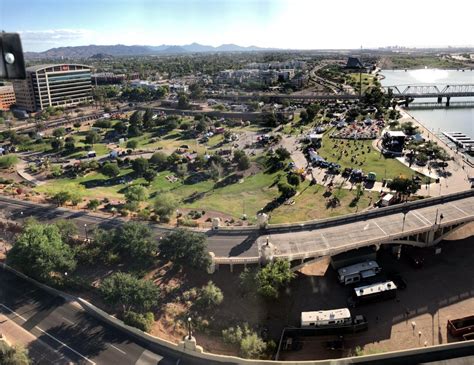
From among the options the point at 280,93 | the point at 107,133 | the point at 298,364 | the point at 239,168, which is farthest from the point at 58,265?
the point at 280,93

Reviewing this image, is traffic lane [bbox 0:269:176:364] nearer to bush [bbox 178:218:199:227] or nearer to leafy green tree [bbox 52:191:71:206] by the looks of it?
bush [bbox 178:218:199:227]

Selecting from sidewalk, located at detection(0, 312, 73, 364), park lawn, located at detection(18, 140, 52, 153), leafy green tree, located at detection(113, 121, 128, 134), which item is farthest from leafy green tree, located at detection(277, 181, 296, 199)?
park lawn, located at detection(18, 140, 52, 153)

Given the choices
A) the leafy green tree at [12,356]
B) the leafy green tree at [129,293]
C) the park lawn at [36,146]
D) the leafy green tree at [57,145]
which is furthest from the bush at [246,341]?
the park lawn at [36,146]

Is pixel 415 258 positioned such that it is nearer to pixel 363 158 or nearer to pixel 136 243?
pixel 136 243

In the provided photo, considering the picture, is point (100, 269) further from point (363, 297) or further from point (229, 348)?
point (363, 297)

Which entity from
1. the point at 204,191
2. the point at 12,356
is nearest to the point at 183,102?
the point at 204,191
